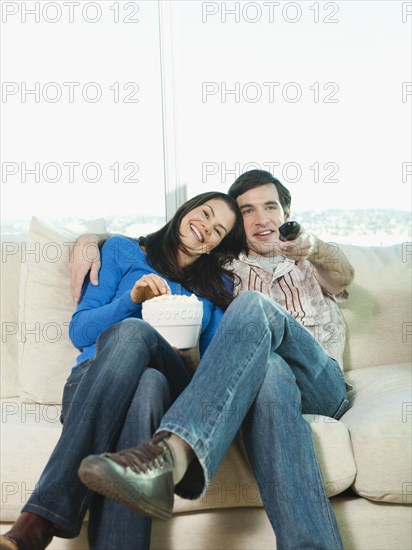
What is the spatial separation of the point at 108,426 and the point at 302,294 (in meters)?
0.80

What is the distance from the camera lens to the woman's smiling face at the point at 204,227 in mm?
2061

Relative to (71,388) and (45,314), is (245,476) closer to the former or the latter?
(71,388)

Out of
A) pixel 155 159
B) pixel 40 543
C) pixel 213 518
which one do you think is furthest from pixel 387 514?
pixel 155 159

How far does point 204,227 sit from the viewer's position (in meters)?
2.05

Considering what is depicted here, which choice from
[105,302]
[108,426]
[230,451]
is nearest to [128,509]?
[108,426]

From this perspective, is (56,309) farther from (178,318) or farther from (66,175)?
(66,175)

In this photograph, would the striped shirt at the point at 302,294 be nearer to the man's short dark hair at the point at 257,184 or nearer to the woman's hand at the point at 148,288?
the man's short dark hair at the point at 257,184

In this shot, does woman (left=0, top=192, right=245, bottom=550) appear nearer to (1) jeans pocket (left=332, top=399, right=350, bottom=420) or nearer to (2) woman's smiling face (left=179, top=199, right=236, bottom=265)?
(2) woman's smiling face (left=179, top=199, right=236, bottom=265)

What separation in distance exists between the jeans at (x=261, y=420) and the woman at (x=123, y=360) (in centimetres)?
13

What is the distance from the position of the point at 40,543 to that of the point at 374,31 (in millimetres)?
2330

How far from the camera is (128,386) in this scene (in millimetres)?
1461

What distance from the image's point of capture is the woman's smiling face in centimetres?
206

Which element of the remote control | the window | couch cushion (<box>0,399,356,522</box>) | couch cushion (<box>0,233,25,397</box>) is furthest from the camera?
the window

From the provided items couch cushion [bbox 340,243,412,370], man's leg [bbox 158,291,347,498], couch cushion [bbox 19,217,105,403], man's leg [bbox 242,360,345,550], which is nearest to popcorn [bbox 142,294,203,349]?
man's leg [bbox 158,291,347,498]
